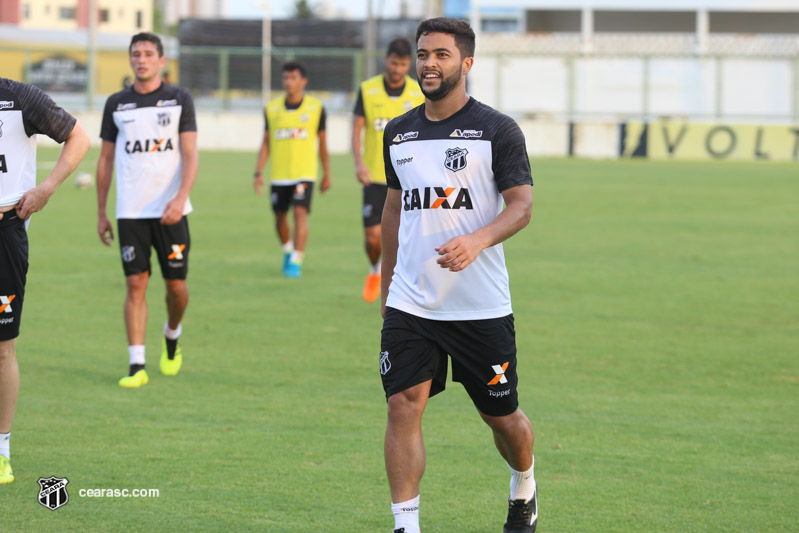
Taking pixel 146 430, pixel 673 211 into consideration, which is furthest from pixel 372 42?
pixel 146 430


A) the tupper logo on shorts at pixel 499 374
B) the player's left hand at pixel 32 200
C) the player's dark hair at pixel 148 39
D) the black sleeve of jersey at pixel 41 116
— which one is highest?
the player's dark hair at pixel 148 39

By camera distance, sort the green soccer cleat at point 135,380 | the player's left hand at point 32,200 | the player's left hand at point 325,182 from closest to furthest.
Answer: the player's left hand at point 32,200 → the green soccer cleat at point 135,380 → the player's left hand at point 325,182

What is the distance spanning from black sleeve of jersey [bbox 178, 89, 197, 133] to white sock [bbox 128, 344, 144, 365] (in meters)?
1.57

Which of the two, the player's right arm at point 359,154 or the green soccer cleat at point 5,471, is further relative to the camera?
the player's right arm at point 359,154

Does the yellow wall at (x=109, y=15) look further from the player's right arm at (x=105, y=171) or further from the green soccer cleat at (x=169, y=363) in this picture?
the green soccer cleat at (x=169, y=363)

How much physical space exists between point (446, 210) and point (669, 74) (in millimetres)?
38032

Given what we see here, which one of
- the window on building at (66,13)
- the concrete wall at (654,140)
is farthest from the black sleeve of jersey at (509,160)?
the window on building at (66,13)

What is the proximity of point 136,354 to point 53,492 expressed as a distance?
249cm

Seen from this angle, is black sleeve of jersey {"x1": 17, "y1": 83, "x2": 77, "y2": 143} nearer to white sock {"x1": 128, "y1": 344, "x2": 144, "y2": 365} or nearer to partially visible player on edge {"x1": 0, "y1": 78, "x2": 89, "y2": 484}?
partially visible player on edge {"x1": 0, "y1": 78, "x2": 89, "y2": 484}

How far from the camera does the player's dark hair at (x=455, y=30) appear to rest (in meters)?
4.87

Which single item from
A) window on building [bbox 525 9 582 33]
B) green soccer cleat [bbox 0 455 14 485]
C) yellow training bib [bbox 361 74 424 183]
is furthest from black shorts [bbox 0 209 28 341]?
window on building [bbox 525 9 582 33]

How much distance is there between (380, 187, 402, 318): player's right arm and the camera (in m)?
5.11

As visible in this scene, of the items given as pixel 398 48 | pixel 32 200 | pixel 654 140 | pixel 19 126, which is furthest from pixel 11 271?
pixel 654 140

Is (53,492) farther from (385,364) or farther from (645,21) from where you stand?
(645,21)
